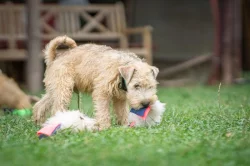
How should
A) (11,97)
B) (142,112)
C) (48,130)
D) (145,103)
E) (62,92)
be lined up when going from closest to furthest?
(48,130)
(145,103)
(142,112)
(62,92)
(11,97)

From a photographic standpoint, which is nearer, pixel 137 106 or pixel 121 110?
pixel 137 106

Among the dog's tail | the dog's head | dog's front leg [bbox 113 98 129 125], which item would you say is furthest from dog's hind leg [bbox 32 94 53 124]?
the dog's head

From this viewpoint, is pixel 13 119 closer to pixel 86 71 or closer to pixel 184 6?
pixel 86 71

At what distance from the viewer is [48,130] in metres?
6.11

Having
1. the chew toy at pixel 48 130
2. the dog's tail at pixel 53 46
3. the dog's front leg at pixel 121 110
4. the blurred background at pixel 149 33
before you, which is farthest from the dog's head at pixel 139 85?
the blurred background at pixel 149 33

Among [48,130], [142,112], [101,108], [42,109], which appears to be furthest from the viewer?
[42,109]

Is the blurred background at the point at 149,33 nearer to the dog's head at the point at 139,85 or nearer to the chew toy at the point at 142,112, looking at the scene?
the dog's head at the point at 139,85

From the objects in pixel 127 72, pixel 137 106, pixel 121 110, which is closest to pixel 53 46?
pixel 121 110

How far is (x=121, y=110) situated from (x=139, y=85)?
91 cm

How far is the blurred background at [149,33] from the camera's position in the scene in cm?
1518

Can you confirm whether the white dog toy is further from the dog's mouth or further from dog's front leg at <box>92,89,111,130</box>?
dog's front leg at <box>92,89,111,130</box>

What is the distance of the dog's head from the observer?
6.44 metres

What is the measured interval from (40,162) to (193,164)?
4.38ft

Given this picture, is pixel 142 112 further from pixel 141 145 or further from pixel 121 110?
pixel 141 145
